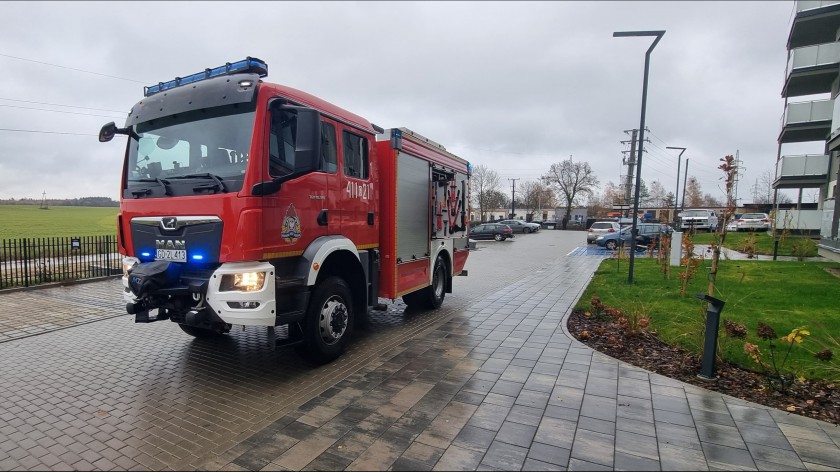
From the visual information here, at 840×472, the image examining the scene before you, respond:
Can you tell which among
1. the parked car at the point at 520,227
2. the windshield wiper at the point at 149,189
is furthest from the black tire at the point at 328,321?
the parked car at the point at 520,227

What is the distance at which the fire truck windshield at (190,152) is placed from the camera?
13.4ft

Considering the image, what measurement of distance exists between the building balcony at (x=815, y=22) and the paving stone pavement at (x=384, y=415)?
25329mm

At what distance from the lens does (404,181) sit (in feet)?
21.1

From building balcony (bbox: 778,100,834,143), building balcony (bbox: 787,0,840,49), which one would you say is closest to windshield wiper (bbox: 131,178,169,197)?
building balcony (bbox: 787,0,840,49)

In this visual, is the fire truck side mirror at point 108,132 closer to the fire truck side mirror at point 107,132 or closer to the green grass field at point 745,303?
the fire truck side mirror at point 107,132

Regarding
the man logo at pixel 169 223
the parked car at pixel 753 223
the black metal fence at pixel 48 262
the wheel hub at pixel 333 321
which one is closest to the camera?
the man logo at pixel 169 223

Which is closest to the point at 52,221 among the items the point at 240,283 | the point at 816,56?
the point at 240,283

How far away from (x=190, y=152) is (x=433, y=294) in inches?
195

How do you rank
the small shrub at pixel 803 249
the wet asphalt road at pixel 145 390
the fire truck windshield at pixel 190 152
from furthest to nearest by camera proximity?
the small shrub at pixel 803 249 → the fire truck windshield at pixel 190 152 → the wet asphalt road at pixel 145 390

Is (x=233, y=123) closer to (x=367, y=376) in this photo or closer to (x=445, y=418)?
(x=367, y=376)

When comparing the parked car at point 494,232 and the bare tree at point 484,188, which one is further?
the bare tree at point 484,188

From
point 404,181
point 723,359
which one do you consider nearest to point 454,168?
point 404,181

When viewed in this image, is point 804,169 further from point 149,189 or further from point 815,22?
point 149,189

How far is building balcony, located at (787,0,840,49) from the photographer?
19.8 metres
